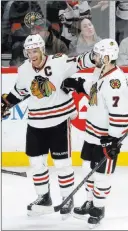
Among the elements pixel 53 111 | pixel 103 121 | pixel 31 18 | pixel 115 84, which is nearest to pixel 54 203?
pixel 53 111

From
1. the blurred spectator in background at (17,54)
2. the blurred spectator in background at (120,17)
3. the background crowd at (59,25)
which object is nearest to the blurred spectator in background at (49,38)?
the background crowd at (59,25)

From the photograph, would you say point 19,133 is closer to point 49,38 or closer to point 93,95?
point 49,38

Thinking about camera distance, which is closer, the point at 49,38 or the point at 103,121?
the point at 103,121

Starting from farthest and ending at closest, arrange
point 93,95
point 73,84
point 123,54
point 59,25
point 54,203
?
point 59,25, point 123,54, point 54,203, point 73,84, point 93,95

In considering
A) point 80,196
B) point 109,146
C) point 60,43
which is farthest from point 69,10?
point 109,146

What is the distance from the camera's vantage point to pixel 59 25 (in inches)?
204

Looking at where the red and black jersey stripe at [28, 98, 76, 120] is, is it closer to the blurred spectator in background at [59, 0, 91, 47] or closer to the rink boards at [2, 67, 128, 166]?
the rink boards at [2, 67, 128, 166]

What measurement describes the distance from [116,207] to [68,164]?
421mm

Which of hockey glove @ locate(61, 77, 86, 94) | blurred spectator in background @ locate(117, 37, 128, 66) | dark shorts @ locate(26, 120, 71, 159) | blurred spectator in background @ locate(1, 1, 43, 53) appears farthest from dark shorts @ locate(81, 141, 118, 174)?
blurred spectator in background @ locate(1, 1, 43, 53)

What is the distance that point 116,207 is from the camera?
12.6ft

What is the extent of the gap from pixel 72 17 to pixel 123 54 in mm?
486

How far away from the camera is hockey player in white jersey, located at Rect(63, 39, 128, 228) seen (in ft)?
10.9

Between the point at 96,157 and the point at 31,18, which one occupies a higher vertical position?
the point at 31,18

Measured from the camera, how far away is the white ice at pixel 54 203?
3520mm
